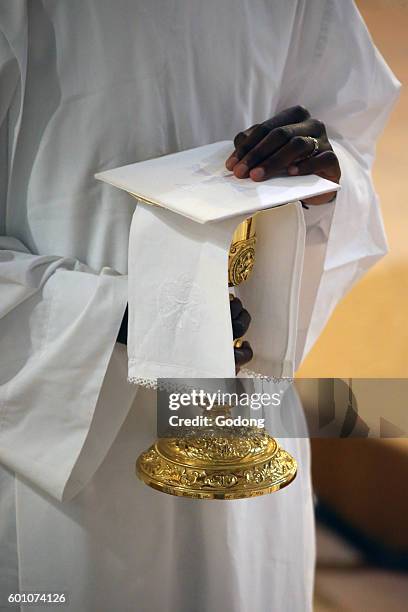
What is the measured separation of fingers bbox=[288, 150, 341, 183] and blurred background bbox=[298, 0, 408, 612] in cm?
33

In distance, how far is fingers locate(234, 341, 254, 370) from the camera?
803 millimetres

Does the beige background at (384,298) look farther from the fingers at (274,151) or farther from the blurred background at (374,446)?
the fingers at (274,151)

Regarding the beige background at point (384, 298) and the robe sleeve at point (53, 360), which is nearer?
the robe sleeve at point (53, 360)

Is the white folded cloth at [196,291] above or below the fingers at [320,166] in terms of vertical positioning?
below

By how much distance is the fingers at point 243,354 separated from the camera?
80cm

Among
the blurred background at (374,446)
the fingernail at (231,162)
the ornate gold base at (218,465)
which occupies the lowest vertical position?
the blurred background at (374,446)

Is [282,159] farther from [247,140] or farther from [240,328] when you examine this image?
[240,328]

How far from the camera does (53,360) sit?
2.85 ft

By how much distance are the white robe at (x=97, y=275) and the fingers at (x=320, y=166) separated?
0.11 meters

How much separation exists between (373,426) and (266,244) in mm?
338

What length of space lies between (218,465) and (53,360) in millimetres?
220

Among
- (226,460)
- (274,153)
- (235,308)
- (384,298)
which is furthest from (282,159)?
(384,298)

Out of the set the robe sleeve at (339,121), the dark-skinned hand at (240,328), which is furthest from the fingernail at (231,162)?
the robe sleeve at (339,121)

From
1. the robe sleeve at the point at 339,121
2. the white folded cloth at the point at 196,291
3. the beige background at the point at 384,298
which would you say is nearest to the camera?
the white folded cloth at the point at 196,291
